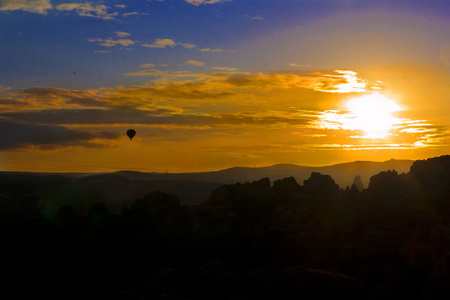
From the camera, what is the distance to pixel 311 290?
4622 cm

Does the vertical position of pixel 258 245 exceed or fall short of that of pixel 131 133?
it falls short

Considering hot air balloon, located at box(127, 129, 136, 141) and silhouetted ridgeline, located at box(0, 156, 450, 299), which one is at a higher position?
hot air balloon, located at box(127, 129, 136, 141)

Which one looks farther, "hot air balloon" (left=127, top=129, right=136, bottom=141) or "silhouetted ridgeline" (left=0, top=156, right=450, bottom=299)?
"hot air balloon" (left=127, top=129, right=136, bottom=141)

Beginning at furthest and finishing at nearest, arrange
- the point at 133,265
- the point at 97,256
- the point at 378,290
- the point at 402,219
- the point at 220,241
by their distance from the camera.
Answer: the point at 402,219
the point at 220,241
the point at 97,256
the point at 133,265
the point at 378,290

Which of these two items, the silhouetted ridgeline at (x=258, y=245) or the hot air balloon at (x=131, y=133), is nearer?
the silhouetted ridgeline at (x=258, y=245)

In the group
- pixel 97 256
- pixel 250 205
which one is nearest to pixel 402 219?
pixel 250 205

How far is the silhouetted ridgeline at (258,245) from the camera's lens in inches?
2144

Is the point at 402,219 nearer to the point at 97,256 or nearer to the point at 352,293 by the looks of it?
the point at 97,256

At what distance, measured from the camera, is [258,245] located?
96.9 m

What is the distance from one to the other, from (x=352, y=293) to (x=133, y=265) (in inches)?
1665

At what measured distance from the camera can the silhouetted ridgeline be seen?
54.5 metres

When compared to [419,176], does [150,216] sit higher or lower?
lower

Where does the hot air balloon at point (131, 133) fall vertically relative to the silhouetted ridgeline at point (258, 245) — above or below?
above

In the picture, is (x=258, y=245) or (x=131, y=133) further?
(x=131, y=133)
